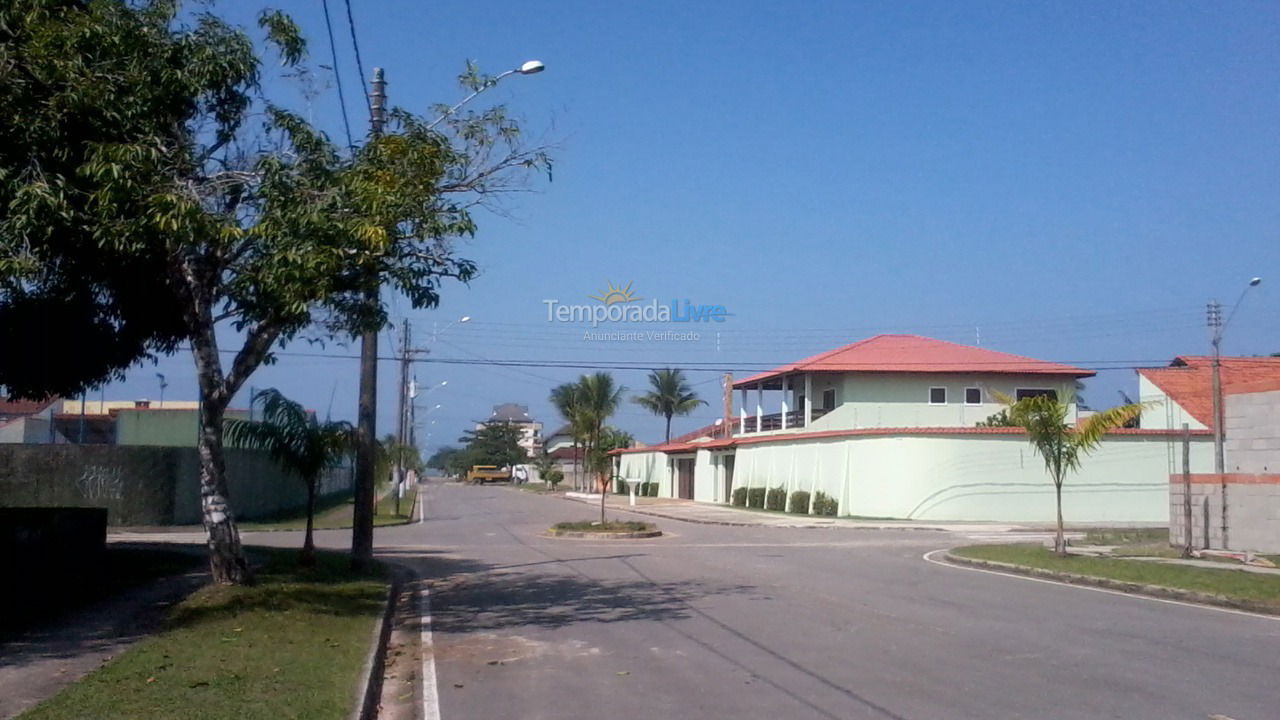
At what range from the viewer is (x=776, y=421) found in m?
54.9

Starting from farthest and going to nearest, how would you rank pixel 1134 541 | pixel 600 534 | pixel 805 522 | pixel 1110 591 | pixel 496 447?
pixel 496 447, pixel 805 522, pixel 600 534, pixel 1134 541, pixel 1110 591

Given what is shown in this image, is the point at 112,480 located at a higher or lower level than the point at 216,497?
lower

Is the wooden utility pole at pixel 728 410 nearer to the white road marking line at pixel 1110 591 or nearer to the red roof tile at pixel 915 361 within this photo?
the red roof tile at pixel 915 361

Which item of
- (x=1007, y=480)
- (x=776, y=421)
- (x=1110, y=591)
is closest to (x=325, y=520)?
(x=1007, y=480)

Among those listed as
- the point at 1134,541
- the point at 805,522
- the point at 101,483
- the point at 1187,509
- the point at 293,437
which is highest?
the point at 293,437

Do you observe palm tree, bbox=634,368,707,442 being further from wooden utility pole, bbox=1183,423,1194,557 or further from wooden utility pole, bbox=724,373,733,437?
wooden utility pole, bbox=1183,423,1194,557

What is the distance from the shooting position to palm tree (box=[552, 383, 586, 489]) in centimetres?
5494

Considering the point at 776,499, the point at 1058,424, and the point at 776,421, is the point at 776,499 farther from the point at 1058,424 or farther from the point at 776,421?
the point at 1058,424

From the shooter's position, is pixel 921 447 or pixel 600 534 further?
pixel 921 447

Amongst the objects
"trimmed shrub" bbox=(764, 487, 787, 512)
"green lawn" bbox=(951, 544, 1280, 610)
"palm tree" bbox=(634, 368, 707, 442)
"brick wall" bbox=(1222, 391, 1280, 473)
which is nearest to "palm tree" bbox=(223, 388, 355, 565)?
"green lawn" bbox=(951, 544, 1280, 610)

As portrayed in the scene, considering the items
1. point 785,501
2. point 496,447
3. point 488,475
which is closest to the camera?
point 785,501

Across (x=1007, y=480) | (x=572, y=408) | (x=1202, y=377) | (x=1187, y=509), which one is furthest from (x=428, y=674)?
(x=572, y=408)

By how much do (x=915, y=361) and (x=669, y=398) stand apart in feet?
120

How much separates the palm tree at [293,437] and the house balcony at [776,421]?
3337cm
